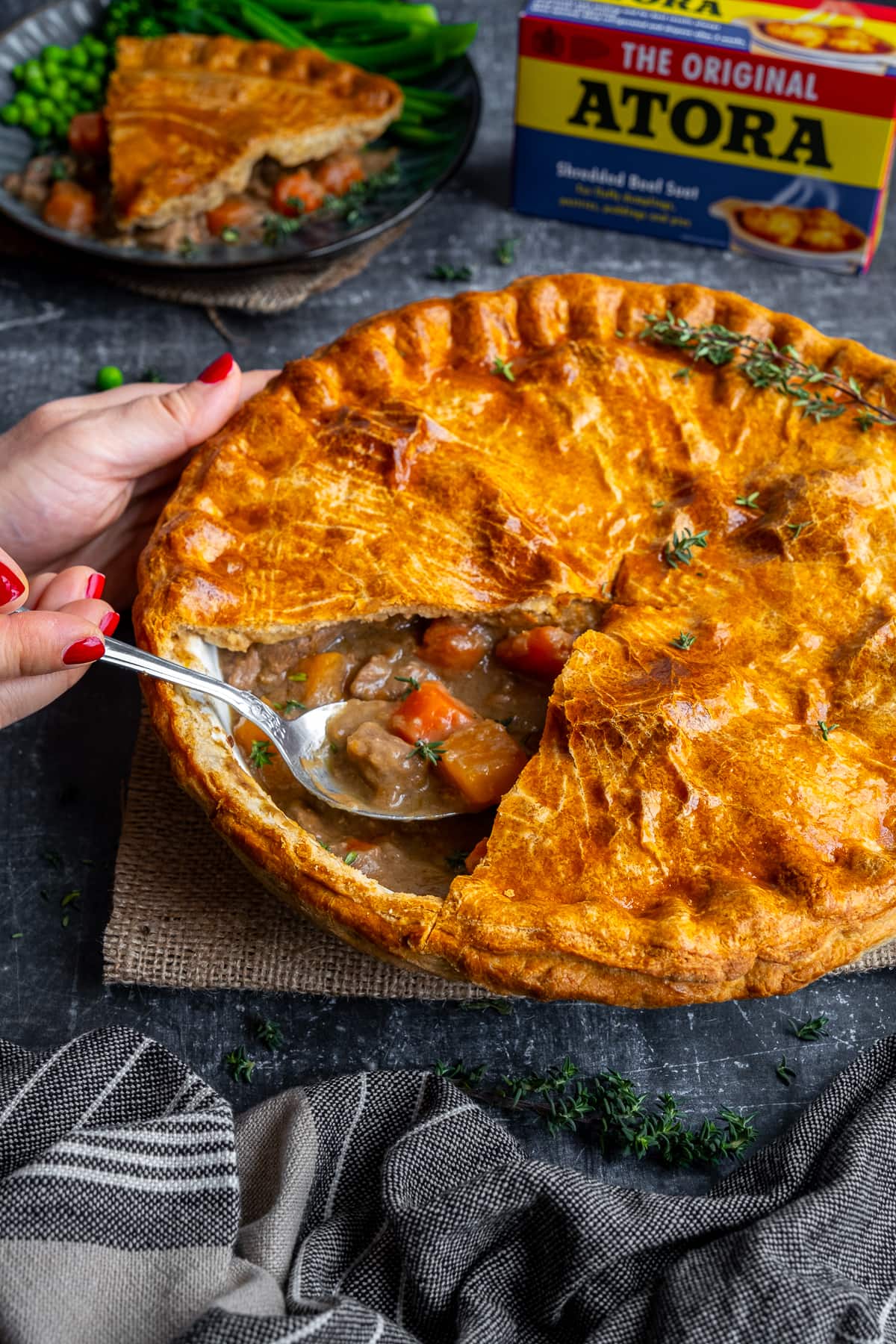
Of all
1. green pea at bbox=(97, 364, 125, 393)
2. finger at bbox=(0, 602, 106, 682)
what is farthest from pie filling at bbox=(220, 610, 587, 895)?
green pea at bbox=(97, 364, 125, 393)

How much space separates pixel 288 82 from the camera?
5637 mm

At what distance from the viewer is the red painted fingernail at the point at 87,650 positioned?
10.4 ft

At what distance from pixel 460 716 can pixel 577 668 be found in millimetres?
350

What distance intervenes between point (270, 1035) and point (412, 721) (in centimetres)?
89

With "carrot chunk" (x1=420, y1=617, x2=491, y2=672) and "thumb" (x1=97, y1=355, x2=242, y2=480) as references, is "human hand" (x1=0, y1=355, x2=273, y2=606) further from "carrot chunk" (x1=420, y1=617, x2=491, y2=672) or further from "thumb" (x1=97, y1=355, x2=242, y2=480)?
"carrot chunk" (x1=420, y1=617, x2=491, y2=672)

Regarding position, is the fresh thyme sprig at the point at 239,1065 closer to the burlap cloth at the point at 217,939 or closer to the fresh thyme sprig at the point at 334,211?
the burlap cloth at the point at 217,939

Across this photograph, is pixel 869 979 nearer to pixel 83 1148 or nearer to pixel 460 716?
pixel 460 716

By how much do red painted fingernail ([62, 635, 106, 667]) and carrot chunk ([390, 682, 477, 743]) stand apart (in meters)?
0.76

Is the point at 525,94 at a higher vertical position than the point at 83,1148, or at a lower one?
higher

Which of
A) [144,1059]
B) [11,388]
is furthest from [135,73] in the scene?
[144,1059]

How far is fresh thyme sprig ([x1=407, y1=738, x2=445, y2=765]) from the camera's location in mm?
3316

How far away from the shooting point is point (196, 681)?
3299 mm

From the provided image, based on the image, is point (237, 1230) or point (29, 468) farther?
point (29, 468)

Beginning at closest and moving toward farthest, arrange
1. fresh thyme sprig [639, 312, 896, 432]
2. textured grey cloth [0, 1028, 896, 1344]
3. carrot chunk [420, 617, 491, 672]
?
1. textured grey cloth [0, 1028, 896, 1344]
2. carrot chunk [420, 617, 491, 672]
3. fresh thyme sprig [639, 312, 896, 432]
